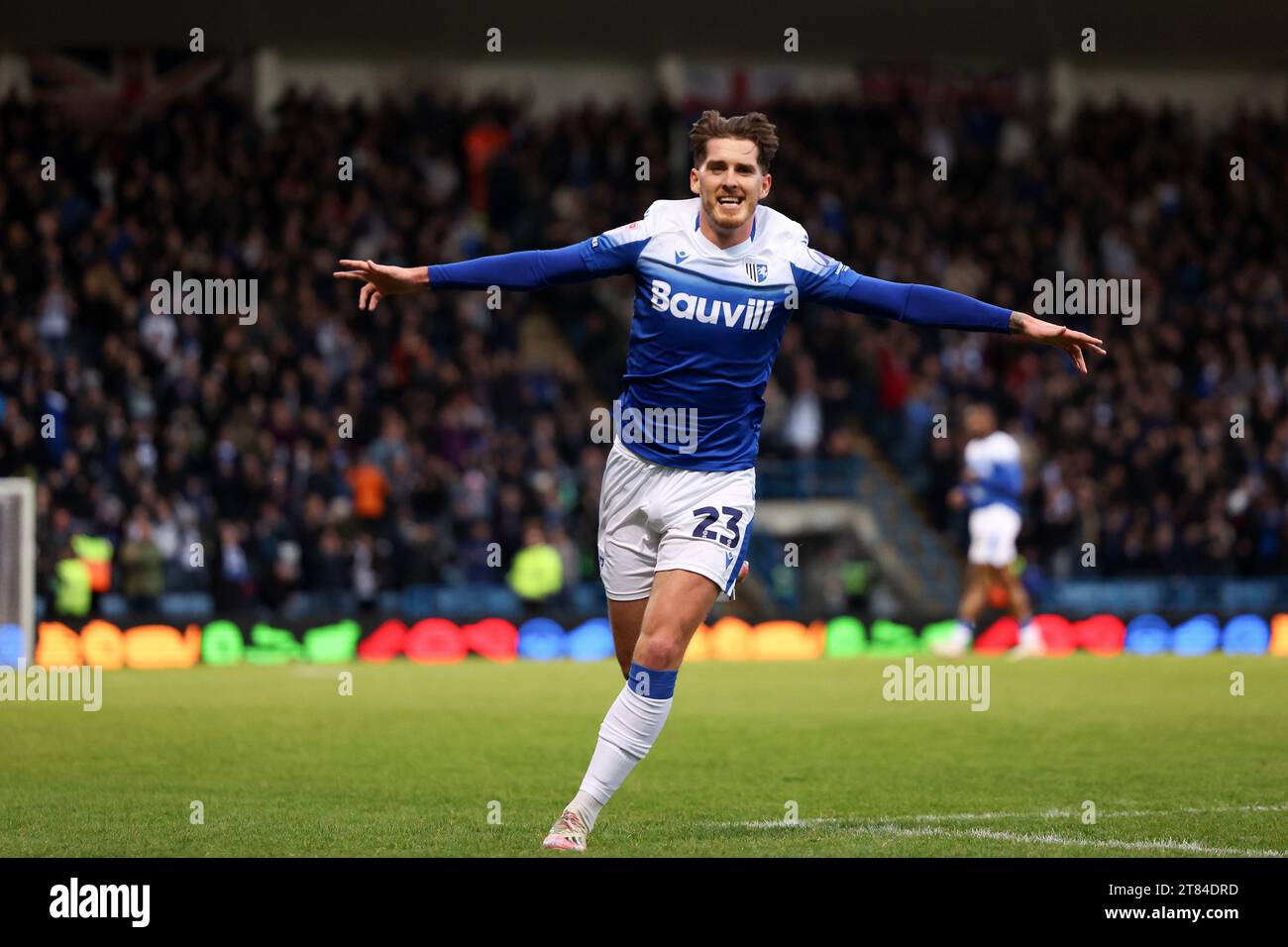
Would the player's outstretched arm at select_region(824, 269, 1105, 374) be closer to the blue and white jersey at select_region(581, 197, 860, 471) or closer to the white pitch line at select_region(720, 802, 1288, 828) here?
the blue and white jersey at select_region(581, 197, 860, 471)

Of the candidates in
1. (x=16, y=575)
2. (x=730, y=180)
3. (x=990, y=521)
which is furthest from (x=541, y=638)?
(x=730, y=180)

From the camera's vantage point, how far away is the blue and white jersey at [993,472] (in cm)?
1898

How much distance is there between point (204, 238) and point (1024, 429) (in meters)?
11.1

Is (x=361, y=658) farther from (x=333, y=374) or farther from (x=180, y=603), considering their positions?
(x=333, y=374)

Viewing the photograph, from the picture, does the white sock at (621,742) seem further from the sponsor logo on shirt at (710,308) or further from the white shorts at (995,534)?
the white shorts at (995,534)

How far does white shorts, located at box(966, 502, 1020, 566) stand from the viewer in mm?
18766

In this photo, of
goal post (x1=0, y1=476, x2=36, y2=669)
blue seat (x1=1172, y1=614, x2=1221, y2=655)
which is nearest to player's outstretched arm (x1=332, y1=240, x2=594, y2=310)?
goal post (x1=0, y1=476, x2=36, y2=669)

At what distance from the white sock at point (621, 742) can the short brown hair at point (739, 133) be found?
222cm

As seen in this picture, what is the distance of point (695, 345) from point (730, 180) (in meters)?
0.68

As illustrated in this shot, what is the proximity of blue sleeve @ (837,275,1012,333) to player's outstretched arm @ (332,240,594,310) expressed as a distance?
3.64ft

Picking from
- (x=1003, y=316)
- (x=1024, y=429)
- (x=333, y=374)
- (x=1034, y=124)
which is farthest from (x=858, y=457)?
(x=1003, y=316)

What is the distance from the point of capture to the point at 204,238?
25.3 metres
